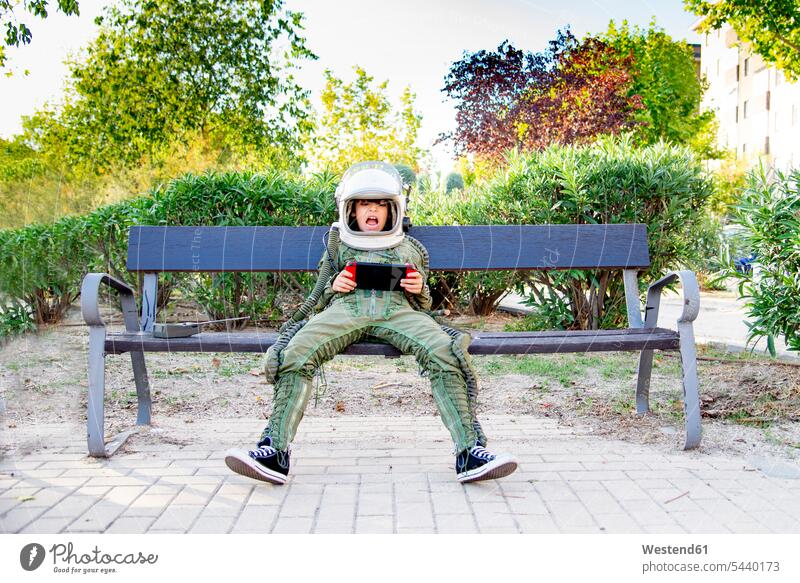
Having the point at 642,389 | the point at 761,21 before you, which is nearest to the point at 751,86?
the point at 761,21

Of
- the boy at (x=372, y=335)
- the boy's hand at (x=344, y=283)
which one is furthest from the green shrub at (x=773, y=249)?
the boy's hand at (x=344, y=283)

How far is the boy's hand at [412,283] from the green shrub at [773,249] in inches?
83.1

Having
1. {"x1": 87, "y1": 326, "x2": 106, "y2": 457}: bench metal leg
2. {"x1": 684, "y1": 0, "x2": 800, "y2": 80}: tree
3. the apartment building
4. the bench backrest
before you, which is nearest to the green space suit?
the bench backrest

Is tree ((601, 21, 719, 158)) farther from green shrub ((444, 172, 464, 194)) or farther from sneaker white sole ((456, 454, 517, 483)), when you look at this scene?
sneaker white sole ((456, 454, 517, 483))

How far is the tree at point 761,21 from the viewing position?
6402 mm

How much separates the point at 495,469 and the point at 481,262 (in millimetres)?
1360

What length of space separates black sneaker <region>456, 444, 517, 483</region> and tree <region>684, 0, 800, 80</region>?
5.20 m

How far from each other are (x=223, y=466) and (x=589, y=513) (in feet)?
4.68

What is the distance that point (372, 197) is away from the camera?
2.97 meters

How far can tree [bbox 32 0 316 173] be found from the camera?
15.9ft

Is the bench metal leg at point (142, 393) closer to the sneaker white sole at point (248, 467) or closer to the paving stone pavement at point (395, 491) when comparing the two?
the paving stone pavement at point (395, 491)

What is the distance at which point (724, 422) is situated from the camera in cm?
353
